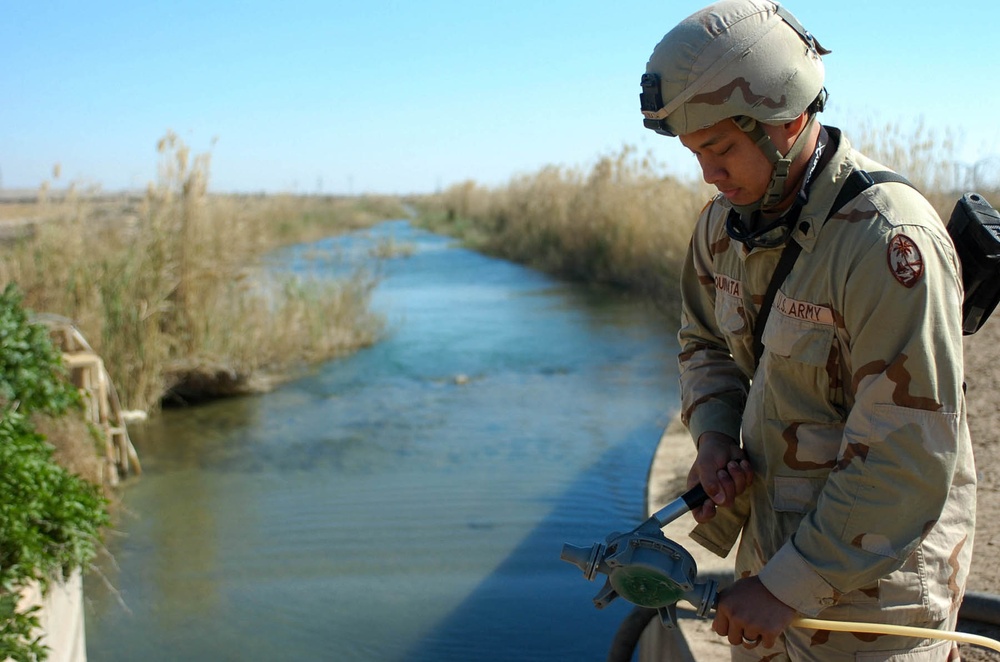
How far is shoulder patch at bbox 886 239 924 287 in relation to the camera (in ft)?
4.95

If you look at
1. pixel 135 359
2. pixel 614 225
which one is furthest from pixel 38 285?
pixel 614 225

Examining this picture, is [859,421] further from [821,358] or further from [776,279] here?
[776,279]

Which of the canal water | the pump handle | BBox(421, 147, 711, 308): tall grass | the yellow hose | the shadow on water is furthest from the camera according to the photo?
BBox(421, 147, 711, 308): tall grass

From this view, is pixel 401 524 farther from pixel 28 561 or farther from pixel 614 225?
pixel 614 225

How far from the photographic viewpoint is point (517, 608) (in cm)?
471

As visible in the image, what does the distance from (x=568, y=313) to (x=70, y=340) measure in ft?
27.9

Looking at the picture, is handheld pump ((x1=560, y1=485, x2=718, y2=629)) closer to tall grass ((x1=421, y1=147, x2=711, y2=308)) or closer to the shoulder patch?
the shoulder patch

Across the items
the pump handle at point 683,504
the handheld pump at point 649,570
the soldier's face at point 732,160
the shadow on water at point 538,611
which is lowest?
the shadow on water at point 538,611

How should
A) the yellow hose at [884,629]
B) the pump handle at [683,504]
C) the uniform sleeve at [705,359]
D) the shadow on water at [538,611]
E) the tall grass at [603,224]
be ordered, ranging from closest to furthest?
the yellow hose at [884,629], the pump handle at [683,504], the uniform sleeve at [705,359], the shadow on water at [538,611], the tall grass at [603,224]

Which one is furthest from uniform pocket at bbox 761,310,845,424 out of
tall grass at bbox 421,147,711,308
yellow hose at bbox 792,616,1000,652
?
tall grass at bbox 421,147,711,308

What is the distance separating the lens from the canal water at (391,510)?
15.0ft

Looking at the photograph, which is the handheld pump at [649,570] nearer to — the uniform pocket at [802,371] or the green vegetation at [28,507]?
the uniform pocket at [802,371]

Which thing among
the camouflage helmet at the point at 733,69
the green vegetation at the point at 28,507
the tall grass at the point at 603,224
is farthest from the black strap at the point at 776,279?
the tall grass at the point at 603,224

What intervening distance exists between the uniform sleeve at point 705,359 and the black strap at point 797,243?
0.21 meters
